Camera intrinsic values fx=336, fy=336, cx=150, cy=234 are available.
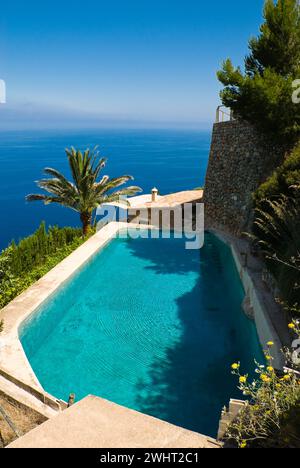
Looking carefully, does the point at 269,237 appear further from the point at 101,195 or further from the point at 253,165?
the point at 101,195

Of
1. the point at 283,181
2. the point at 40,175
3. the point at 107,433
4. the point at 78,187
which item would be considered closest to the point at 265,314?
the point at 283,181

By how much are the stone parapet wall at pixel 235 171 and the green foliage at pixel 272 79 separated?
96 centimetres

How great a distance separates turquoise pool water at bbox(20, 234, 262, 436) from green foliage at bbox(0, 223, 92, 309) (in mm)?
1070

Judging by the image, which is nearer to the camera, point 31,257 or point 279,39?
point 31,257

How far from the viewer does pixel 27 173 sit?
84.9 meters

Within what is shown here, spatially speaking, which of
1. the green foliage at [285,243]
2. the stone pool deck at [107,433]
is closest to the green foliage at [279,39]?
the green foliage at [285,243]

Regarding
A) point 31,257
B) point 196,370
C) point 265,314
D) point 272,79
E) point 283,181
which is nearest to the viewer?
point 196,370

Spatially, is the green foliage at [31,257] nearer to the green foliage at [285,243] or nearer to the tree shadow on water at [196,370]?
the tree shadow on water at [196,370]

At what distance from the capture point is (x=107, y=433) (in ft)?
10.4

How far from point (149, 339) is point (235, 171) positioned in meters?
10.4

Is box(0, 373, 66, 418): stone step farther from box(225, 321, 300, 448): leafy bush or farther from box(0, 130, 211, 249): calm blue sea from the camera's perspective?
box(0, 130, 211, 249): calm blue sea

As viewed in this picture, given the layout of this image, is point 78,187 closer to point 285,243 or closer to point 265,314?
point 285,243

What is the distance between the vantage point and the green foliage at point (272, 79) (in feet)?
40.5

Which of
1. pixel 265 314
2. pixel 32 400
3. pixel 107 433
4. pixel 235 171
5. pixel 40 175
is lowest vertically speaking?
pixel 32 400
